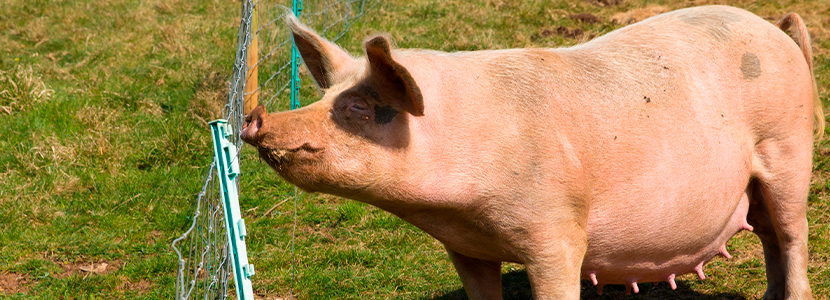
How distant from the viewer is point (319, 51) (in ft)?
8.68

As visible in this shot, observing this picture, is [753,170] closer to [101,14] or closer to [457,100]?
[457,100]

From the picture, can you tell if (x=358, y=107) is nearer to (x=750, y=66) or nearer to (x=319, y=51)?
(x=319, y=51)

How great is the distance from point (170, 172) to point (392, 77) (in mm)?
3643

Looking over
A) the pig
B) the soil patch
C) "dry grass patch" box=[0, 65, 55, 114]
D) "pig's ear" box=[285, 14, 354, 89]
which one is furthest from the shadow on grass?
the soil patch

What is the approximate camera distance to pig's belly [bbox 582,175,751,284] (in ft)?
9.59

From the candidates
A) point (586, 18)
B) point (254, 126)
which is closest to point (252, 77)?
point (254, 126)

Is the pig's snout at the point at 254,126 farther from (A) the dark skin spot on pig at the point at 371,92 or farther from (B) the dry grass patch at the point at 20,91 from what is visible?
(B) the dry grass patch at the point at 20,91

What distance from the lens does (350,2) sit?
327 inches

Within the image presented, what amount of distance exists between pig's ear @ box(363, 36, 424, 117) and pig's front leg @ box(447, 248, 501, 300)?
1.04 metres

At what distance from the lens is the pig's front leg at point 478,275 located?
10.6ft

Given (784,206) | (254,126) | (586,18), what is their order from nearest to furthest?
(254,126), (784,206), (586,18)

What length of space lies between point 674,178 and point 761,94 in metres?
0.59

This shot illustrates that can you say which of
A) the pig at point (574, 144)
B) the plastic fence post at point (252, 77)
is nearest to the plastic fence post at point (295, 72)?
the plastic fence post at point (252, 77)

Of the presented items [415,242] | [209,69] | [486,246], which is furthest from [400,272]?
[209,69]
